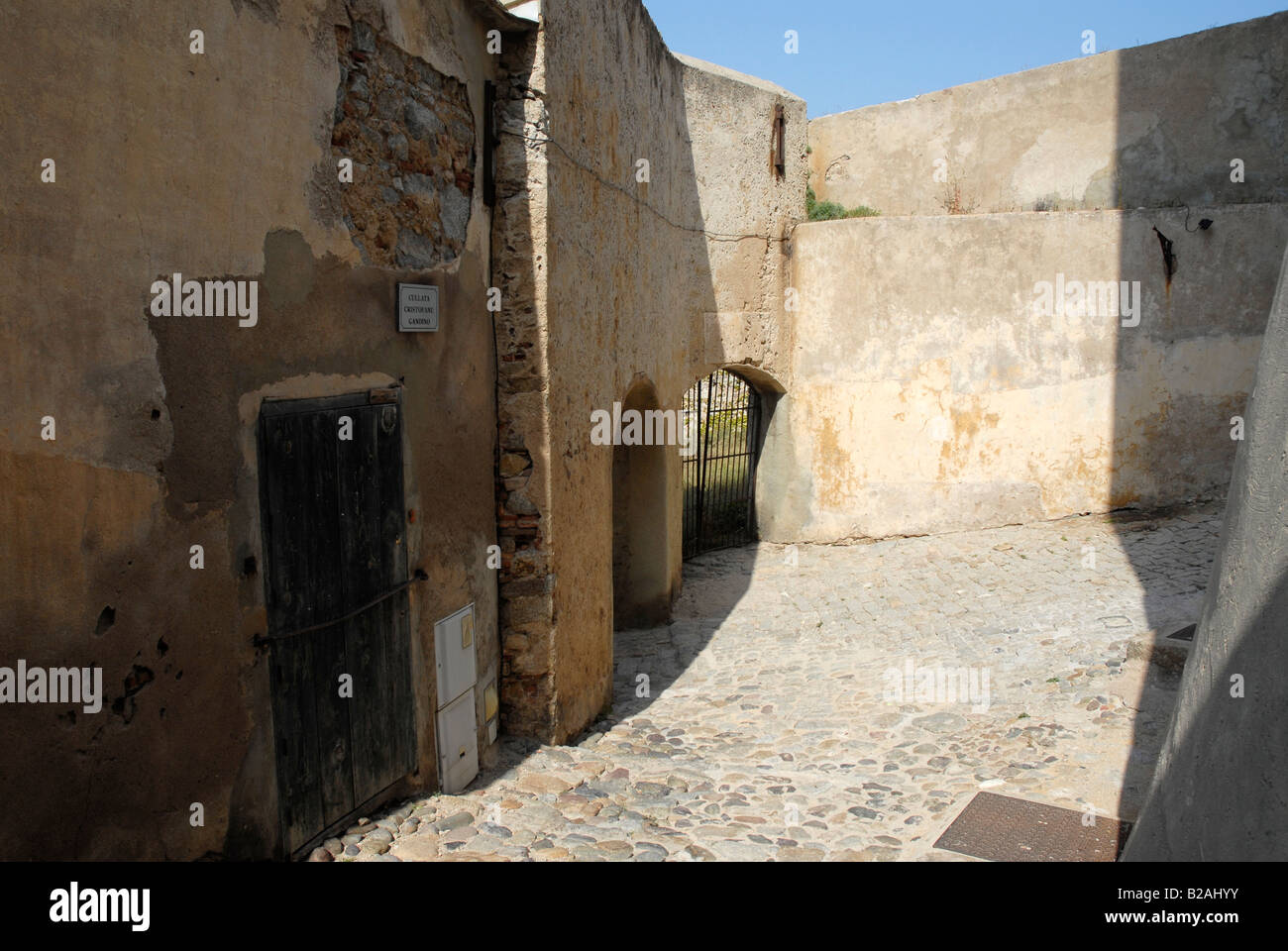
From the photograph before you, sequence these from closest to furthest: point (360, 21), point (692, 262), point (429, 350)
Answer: point (360, 21) → point (429, 350) → point (692, 262)

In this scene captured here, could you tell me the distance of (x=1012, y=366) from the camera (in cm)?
1141

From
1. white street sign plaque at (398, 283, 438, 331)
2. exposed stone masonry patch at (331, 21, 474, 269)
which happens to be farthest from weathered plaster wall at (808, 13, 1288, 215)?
white street sign plaque at (398, 283, 438, 331)

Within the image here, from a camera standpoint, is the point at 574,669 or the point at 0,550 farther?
the point at 574,669

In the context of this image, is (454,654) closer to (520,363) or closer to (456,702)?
(456,702)

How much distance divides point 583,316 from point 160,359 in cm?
359

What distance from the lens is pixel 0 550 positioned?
110 inches

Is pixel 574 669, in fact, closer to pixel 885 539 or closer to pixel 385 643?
pixel 385 643

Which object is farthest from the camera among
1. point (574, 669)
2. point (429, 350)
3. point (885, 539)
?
point (885, 539)

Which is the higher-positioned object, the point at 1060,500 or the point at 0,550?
the point at 0,550

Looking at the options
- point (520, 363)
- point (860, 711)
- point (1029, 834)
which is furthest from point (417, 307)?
point (860, 711)

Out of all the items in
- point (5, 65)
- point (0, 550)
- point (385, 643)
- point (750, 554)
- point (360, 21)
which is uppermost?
point (360, 21)

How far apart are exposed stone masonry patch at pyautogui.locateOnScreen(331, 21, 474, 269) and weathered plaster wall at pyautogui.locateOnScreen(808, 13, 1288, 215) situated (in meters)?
9.14

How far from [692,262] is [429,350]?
636 cm

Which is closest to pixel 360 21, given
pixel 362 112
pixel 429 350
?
pixel 362 112
